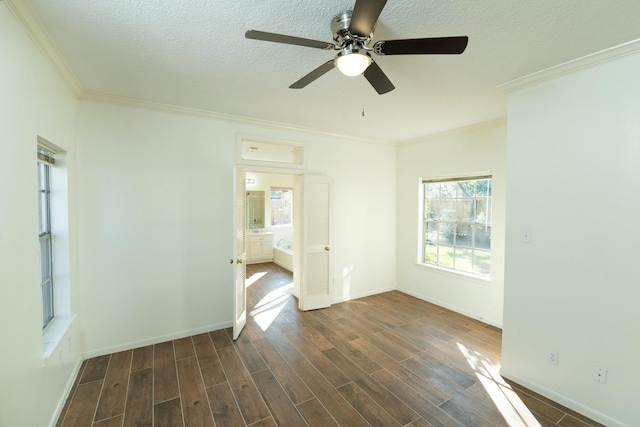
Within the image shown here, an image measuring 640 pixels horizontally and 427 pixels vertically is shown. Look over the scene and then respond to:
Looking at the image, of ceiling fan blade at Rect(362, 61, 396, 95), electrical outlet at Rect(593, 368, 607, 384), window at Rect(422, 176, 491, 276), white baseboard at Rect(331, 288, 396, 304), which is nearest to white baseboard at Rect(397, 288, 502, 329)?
white baseboard at Rect(331, 288, 396, 304)

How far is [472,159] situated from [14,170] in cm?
447

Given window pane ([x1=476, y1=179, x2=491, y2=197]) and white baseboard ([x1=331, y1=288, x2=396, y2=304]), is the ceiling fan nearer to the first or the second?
window pane ([x1=476, y1=179, x2=491, y2=197])

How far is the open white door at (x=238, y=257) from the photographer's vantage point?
3117 mm

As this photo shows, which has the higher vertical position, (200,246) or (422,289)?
(200,246)

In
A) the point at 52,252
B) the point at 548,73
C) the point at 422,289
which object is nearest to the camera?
the point at 548,73

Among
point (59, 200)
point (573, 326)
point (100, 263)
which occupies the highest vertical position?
point (59, 200)

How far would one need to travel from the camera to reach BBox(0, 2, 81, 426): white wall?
1363 mm

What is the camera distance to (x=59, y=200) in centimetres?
238

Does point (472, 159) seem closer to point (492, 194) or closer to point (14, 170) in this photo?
point (492, 194)

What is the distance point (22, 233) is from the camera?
1.56 meters

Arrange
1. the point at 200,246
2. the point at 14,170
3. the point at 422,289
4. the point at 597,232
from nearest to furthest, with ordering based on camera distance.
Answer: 1. the point at 14,170
2. the point at 597,232
3. the point at 200,246
4. the point at 422,289

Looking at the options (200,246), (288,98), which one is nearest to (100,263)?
(200,246)

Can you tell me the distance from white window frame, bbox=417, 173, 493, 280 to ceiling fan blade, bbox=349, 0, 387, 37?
311cm

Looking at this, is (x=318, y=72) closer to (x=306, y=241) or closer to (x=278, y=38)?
(x=278, y=38)
